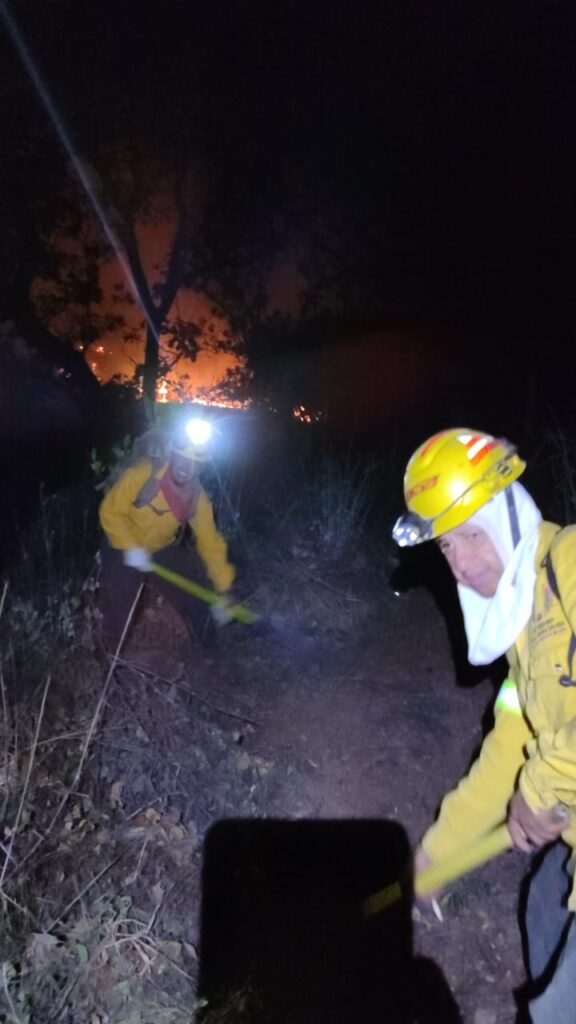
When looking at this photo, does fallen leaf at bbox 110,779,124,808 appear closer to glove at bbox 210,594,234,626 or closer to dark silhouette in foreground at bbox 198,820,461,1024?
dark silhouette in foreground at bbox 198,820,461,1024

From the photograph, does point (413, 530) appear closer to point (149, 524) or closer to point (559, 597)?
point (559, 597)

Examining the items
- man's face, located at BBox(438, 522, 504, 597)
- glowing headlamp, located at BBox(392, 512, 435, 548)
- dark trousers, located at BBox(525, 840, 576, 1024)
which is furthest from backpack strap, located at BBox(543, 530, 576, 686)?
dark trousers, located at BBox(525, 840, 576, 1024)

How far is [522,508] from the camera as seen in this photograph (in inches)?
71.8

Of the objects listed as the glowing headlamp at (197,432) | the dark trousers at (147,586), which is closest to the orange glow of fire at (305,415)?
the dark trousers at (147,586)

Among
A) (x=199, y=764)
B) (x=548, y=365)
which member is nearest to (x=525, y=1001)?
(x=199, y=764)

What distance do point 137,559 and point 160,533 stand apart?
225 millimetres

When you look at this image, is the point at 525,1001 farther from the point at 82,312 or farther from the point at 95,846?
the point at 82,312

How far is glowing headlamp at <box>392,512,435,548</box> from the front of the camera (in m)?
1.87

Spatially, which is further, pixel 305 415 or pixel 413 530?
pixel 305 415

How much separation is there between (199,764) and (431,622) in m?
2.74

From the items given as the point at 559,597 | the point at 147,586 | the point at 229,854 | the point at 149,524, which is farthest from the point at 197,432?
the point at 559,597

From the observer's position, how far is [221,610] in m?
4.86

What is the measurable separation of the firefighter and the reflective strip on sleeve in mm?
36

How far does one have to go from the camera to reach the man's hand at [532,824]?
5.88 feet
